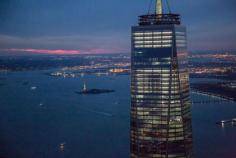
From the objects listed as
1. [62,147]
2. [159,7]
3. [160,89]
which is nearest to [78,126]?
[62,147]

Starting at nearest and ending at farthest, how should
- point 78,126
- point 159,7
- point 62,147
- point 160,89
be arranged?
point 160,89 < point 159,7 < point 62,147 < point 78,126

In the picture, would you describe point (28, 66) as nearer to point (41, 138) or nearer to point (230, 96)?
point (230, 96)

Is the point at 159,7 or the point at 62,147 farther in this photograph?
the point at 62,147

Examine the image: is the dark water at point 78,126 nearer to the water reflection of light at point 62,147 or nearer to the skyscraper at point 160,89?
the water reflection of light at point 62,147

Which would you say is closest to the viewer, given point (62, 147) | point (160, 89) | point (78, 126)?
point (160, 89)

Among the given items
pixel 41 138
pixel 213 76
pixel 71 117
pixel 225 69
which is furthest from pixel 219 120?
pixel 225 69

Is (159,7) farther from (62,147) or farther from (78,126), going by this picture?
(78,126)

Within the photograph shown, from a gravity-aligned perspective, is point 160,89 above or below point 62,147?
above
